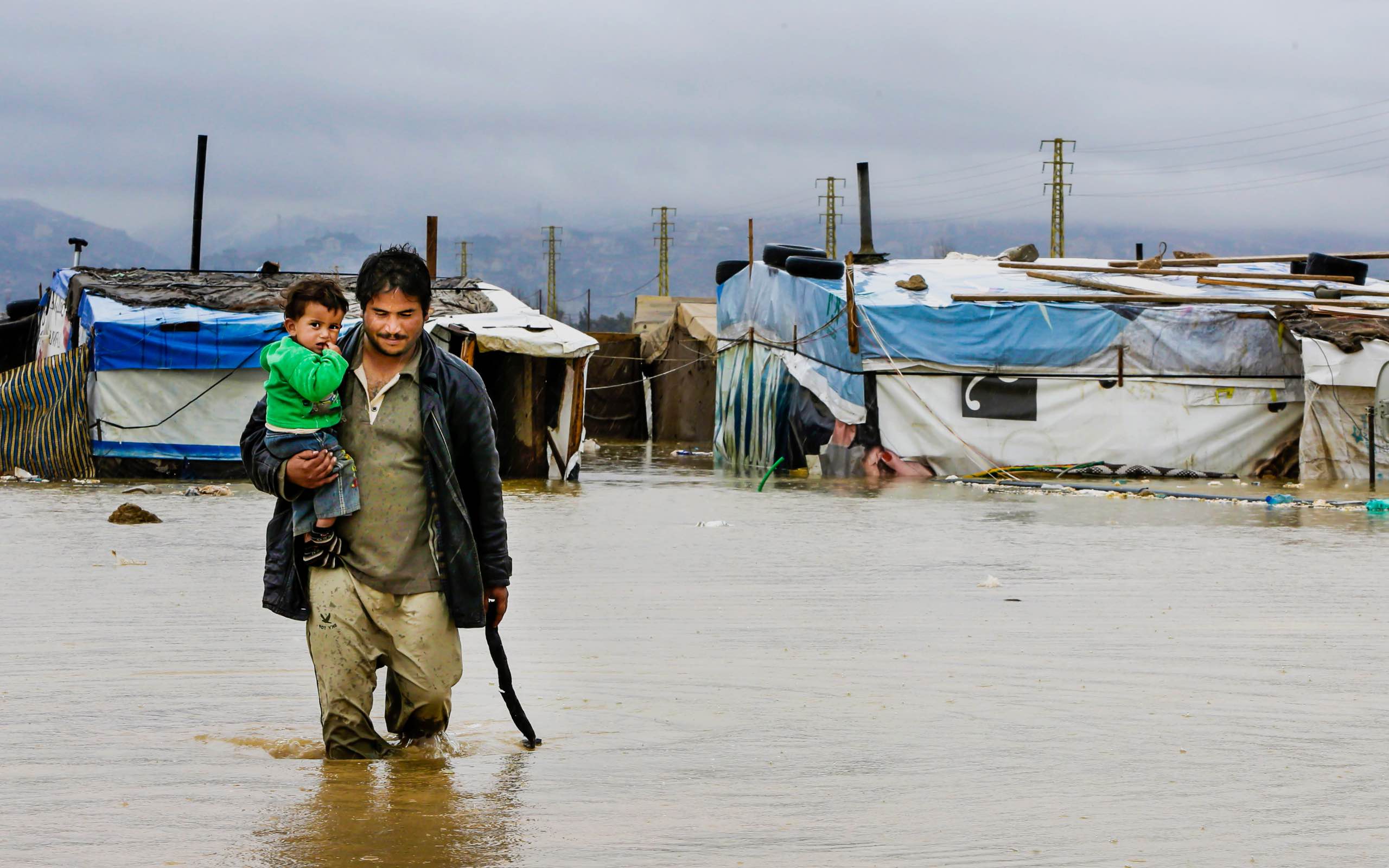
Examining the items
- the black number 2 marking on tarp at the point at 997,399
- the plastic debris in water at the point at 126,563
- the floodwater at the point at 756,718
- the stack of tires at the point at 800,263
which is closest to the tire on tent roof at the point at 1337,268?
the black number 2 marking on tarp at the point at 997,399

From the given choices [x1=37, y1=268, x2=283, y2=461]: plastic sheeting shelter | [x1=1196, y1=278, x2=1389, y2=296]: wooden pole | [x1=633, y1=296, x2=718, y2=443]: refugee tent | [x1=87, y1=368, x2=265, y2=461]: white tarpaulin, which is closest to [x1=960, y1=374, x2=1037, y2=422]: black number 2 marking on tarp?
[x1=1196, y1=278, x2=1389, y2=296]: wooden pole

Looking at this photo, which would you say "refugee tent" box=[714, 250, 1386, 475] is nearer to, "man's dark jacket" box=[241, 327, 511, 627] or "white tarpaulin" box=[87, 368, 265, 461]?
"white tarpaulin" box=[87, 368, 265, 461]

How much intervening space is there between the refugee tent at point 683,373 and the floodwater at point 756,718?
19653 millimetres

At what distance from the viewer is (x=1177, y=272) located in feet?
72.1

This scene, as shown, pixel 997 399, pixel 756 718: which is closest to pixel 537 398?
pixel 997 399

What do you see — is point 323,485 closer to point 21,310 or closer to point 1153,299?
point 1153,299

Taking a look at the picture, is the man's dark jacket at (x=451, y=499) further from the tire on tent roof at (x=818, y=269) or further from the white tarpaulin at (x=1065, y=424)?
the tire on tent roof at (x=818, y=269)

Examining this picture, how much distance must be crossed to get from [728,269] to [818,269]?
14.0ft

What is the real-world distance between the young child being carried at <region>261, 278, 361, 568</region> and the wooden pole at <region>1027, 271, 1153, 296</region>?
663 inches

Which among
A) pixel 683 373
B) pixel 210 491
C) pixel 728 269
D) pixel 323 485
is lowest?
pixel 210 491

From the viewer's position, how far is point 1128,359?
19359mm

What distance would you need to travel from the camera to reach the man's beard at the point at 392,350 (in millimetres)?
4219

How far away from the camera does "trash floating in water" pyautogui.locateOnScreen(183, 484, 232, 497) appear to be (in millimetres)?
15359

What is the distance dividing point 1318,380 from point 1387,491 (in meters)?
1.72
